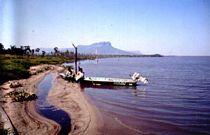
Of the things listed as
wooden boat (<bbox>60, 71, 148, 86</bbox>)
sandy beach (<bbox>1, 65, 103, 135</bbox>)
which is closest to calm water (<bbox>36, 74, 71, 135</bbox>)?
sandy beach (<bbox>1, 65, 103, 135</bbox>)

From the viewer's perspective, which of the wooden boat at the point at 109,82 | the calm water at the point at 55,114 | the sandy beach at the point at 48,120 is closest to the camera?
the sandy beach at the point at 48,120

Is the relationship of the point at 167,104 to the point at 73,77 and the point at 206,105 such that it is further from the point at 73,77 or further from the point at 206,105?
the point at 73,77

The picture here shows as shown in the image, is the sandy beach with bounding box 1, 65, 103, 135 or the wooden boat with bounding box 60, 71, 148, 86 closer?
the sandy beach with bounding box 1, 65, 103, 135

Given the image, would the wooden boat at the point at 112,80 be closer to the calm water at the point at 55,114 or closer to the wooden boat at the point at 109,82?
the wooden boat at the point at 109,82

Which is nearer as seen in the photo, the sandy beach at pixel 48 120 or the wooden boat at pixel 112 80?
the sandy beach at pixel 48 120

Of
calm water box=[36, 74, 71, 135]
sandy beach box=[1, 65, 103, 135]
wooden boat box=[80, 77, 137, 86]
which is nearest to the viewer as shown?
sandy beach box=[1, 65, 103, 135]

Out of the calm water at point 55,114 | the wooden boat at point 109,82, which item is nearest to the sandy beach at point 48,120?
the calm water at point 55,114

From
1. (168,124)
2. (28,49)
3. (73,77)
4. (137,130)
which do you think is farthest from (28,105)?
(28,49)

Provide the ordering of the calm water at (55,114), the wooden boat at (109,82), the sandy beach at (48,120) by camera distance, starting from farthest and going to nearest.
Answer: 1. the wooden boat at (109,82)
2. the calm water at (55,114)
3. the sandy beach at (48,120)

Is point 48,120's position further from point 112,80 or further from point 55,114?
point 112,80

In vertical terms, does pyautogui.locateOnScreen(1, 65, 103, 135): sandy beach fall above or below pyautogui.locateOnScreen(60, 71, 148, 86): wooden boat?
below

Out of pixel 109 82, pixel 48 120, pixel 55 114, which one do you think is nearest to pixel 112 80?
pixel 109 82

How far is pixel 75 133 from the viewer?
13.6 m

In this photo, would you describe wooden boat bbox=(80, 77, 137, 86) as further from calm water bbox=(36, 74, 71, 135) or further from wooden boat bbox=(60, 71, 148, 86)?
calm water bbox=(36, 74, 71, 135)
